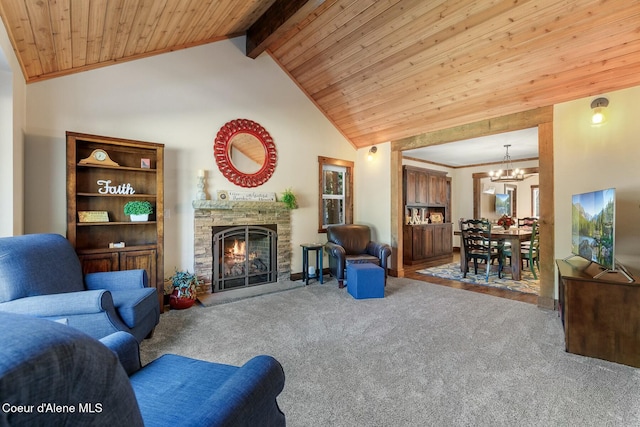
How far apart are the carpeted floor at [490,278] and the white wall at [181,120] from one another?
93.5 inches

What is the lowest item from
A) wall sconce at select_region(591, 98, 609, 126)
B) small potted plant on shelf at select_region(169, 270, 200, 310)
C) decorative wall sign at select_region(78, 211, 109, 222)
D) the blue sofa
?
small potted plant on shelf at select_region(169, 270, 200, 310)

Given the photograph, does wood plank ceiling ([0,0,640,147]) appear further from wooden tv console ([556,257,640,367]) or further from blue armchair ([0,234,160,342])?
wooden tv console ([556,257,640,367])

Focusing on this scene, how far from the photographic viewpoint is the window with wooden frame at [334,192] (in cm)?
537

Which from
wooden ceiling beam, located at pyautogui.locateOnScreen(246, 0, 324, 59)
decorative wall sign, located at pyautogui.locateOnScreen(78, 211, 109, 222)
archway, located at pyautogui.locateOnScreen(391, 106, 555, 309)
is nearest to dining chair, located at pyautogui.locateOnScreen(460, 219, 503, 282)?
archway, located at pyautogui.locateOnScreen(391, 106, 555, 309)

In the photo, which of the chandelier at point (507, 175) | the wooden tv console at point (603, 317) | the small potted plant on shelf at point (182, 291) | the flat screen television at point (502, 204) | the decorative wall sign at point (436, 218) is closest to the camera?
the wooden tv console at point (603, 317)

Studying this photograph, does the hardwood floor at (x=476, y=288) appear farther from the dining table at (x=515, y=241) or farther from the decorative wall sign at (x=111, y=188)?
the decorative wall sign at (x=111, y=188)

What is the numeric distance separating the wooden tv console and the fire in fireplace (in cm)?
364

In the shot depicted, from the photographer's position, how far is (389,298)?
393 centimetres

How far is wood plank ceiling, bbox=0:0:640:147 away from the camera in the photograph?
2.61 metres

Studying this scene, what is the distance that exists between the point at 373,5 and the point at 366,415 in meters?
3.92

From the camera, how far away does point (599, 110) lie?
3.13 m

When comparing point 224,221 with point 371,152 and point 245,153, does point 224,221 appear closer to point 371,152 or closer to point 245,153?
point 245,153

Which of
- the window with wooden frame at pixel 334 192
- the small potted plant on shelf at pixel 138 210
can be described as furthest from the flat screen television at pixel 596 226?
the small potted plant on shelf at pixel 138 210

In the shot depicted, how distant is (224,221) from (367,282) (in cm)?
220
